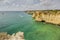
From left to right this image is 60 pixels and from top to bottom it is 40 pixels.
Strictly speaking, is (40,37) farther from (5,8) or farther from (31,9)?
(5,8)

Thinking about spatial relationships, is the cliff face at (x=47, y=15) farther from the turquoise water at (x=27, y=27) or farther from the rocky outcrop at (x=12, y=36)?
the rocky outcrop at (x=12, y=36)

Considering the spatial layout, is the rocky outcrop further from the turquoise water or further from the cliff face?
the cliff face

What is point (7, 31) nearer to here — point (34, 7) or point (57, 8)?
point (34, 7)

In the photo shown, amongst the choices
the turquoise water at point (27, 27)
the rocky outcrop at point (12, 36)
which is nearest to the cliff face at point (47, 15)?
the turquoise water at point (27, 27)

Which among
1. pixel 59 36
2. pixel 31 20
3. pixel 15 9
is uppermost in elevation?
pixel 15 9

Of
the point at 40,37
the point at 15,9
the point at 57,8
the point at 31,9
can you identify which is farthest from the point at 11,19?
the point at 57,8

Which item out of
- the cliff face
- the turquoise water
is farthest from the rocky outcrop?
the cliff face

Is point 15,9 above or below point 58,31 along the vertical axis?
above
